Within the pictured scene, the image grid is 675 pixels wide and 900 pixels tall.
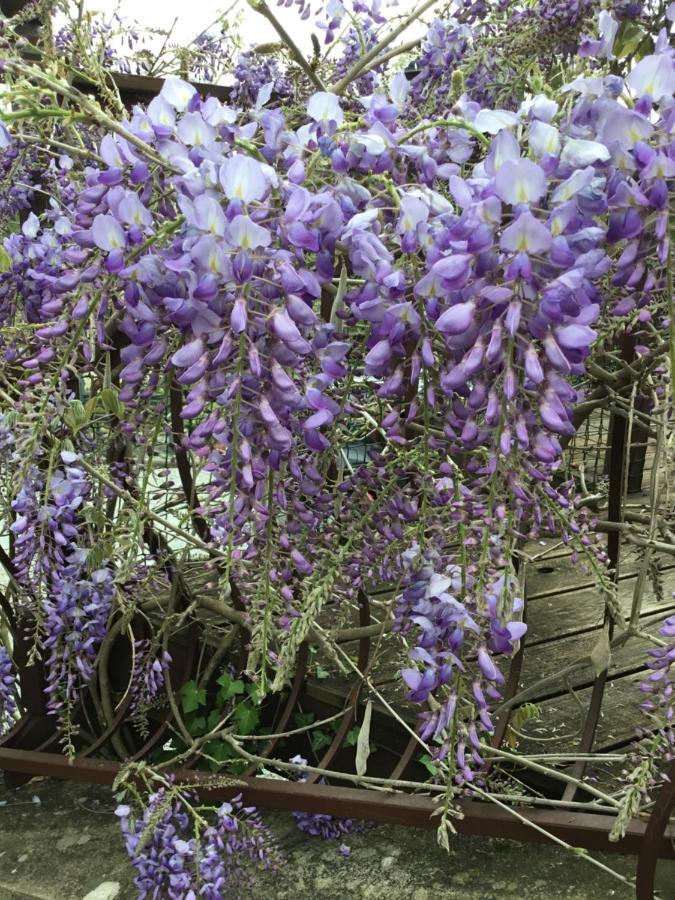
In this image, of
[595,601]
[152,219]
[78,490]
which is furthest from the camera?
[595,601]

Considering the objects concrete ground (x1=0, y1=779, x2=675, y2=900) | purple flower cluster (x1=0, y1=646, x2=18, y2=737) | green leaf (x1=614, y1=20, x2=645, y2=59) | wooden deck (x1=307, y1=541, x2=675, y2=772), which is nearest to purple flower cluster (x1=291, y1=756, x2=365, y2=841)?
concrete ground (x1=0, y1=779, x2=675, y2=900)

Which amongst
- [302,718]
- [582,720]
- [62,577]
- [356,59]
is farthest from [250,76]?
[582,720]

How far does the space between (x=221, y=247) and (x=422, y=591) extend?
50 cm

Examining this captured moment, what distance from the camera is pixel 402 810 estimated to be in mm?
1522

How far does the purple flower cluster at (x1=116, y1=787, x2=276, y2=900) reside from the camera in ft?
5.02

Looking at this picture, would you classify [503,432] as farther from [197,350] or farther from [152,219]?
[152,219]

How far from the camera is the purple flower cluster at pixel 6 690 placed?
6.50ft

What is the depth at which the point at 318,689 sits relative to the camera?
1987mm

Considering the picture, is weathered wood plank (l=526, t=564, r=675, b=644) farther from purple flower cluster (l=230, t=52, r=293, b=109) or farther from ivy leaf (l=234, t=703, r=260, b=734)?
purple flower cluster (l=230, t=52, r=293, b=109)

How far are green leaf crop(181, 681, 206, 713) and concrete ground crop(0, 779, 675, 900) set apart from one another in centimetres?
27

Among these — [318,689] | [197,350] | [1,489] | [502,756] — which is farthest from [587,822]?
[1,489]

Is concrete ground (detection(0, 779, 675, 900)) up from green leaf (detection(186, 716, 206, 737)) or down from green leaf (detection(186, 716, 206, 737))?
down

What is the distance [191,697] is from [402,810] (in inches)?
27.1

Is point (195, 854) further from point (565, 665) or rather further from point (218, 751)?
point (565, 665)
